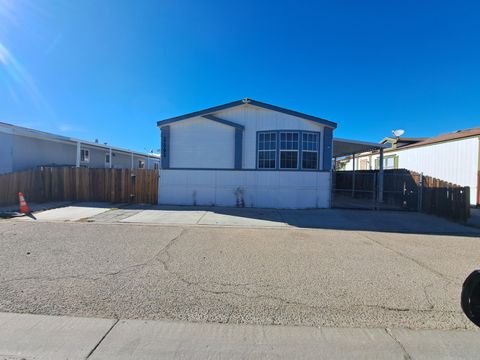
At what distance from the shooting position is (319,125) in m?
11.6

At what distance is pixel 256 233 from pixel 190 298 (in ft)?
12.9

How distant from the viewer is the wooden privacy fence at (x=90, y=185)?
12391 millimetres

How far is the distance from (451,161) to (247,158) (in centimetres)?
1312

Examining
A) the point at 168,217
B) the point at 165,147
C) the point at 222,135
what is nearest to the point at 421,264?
the point at 168,217

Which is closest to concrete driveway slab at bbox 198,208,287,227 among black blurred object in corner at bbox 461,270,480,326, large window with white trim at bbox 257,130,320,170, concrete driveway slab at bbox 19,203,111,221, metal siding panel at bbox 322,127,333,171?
large window with white trim at bbox 257,130,320,170

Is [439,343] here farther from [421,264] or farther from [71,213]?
[71,213]

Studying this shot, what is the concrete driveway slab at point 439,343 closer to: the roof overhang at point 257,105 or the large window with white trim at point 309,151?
the large window with white trim at point 309,151

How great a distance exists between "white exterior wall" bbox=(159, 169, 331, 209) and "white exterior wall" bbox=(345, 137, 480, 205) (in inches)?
353

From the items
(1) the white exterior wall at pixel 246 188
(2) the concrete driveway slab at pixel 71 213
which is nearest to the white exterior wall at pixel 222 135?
(1) the white exterior wall at pixel 246 188

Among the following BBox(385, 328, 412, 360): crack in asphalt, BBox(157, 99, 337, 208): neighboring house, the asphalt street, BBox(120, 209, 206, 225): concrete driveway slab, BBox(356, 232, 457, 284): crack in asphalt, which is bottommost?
BBox(385, 328, 412, 360): crack in asphalt

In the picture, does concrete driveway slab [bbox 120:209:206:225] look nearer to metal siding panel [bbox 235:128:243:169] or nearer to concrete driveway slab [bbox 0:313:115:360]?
metal siding panel [bbox 235:128:243:169]

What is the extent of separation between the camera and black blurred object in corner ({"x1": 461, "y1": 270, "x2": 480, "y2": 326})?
1.81 metres

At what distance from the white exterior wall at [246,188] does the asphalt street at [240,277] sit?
16.4 feet

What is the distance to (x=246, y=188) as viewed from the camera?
1179cm
